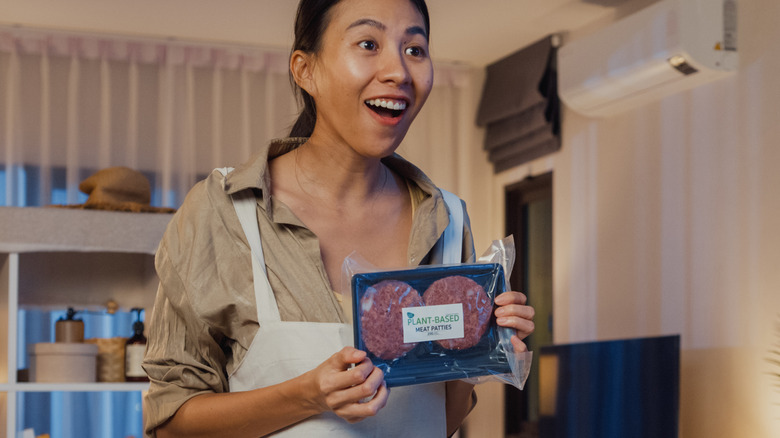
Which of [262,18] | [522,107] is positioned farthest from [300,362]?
[522,107]

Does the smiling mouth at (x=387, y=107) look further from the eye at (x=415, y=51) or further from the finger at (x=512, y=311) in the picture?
the finger at (x=512, y=311)

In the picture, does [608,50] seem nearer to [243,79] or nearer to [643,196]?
[643,196]

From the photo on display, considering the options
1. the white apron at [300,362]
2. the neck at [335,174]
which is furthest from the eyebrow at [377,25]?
the white apron at [300,362]

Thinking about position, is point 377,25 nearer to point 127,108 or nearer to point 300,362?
point 300,362

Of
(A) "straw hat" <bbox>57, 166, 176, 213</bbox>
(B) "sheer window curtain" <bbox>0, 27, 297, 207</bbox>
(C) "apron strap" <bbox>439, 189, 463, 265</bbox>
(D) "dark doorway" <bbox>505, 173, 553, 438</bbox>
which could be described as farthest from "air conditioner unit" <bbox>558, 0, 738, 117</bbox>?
→ (C) "apron strap" <bbox>439, 189, 463, 265</bbox>

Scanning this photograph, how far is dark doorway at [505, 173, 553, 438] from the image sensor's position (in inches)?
216

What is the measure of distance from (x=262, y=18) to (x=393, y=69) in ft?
14.0

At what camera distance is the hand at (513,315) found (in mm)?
1002

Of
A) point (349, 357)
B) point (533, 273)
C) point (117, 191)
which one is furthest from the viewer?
point (533, 273)

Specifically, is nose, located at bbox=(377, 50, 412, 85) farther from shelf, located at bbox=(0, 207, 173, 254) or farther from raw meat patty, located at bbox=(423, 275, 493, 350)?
shelf, located at bbox=(0, 207, 173, 254)

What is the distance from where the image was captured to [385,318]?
0.95 metres

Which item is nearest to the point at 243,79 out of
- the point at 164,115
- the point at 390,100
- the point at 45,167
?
the point at 164,115

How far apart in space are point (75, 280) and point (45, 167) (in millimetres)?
2074

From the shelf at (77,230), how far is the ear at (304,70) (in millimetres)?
2290
